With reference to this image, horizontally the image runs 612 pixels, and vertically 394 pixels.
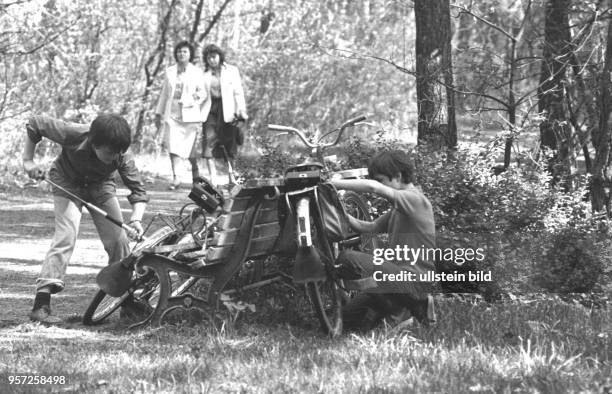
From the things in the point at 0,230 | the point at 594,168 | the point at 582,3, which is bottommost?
the point at 0,230

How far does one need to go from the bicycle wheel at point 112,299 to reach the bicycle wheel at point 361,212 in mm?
1230

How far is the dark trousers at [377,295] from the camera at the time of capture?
7.00m

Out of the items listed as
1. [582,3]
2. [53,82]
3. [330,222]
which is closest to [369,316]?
[330,222]

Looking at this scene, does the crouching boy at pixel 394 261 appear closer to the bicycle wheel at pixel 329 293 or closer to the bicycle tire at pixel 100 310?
the bicycle wheel at pixel 329 293

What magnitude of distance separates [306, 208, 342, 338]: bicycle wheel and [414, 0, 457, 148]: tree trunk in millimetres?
2812

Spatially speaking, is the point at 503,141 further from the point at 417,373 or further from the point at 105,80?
the point at 105,80

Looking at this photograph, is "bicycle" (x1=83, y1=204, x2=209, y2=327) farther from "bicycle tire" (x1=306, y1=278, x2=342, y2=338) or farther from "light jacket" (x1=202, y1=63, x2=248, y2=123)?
"light jacket" (x1=202, y1=63, x2=248, y2=123)

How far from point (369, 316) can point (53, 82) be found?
12.4 meters

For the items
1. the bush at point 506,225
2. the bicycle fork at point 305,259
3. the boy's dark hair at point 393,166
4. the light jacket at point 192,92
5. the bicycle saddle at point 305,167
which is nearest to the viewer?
the bicycle fork at point 305,259

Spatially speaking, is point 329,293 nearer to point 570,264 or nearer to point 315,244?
point 315,244

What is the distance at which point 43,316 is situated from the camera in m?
7.66

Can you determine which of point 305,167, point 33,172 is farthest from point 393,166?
point 33,172

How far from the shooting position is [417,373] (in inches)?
221

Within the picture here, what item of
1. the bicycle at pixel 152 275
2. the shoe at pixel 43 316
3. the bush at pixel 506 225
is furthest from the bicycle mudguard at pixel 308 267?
the shoe at pixel 43 316
